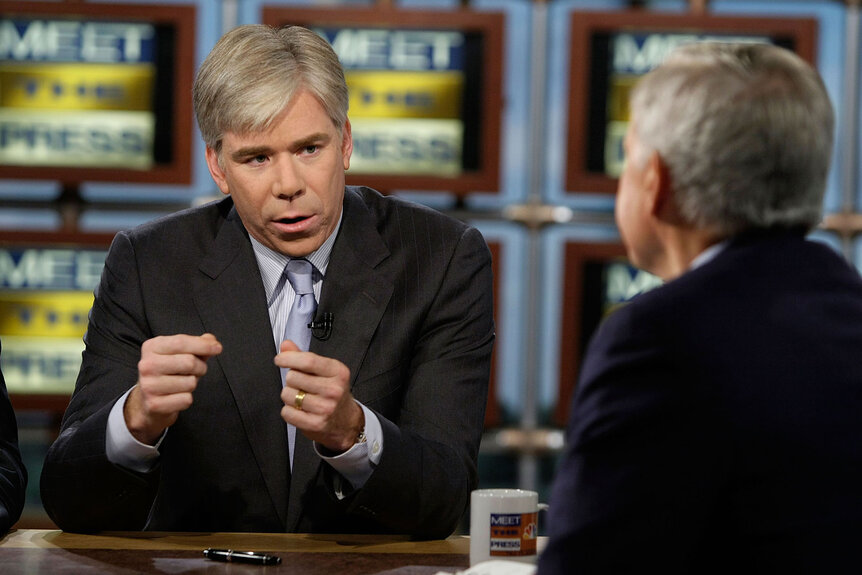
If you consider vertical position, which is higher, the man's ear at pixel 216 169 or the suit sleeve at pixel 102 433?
the man's ear at pixel 216 169

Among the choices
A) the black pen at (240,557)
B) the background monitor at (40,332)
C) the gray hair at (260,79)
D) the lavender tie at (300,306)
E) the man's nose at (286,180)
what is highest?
the gray hair at (260,79)

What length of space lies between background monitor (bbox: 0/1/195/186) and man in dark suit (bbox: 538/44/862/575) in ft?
11.2

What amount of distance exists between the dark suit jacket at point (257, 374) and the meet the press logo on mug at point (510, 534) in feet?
0.81

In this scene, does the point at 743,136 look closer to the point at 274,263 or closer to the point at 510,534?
the point at 510,534

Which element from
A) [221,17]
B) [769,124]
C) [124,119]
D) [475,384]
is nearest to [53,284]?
[124,119]

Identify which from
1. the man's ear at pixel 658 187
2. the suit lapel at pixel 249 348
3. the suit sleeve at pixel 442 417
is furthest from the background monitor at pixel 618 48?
the man's ear at pixel 658 187

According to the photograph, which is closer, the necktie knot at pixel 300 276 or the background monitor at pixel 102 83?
the necktie knot at pixel 300 276

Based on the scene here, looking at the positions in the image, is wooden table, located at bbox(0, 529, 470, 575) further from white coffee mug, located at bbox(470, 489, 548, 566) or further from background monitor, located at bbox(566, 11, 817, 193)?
background monitor, located at bbox(566, 11, 817, 193)

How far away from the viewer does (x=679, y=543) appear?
1150 millimetres

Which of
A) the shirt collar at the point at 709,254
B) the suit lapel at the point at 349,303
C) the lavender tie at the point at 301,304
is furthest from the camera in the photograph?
the lavender tie at the point at 301,304

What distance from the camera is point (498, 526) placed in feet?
5.90

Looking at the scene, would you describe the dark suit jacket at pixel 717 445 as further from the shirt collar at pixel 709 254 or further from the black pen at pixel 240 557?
the black pen at pixel 240 557

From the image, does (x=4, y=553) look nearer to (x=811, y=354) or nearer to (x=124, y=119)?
(x=811, y=354)

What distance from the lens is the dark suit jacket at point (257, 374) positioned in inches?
82.4
